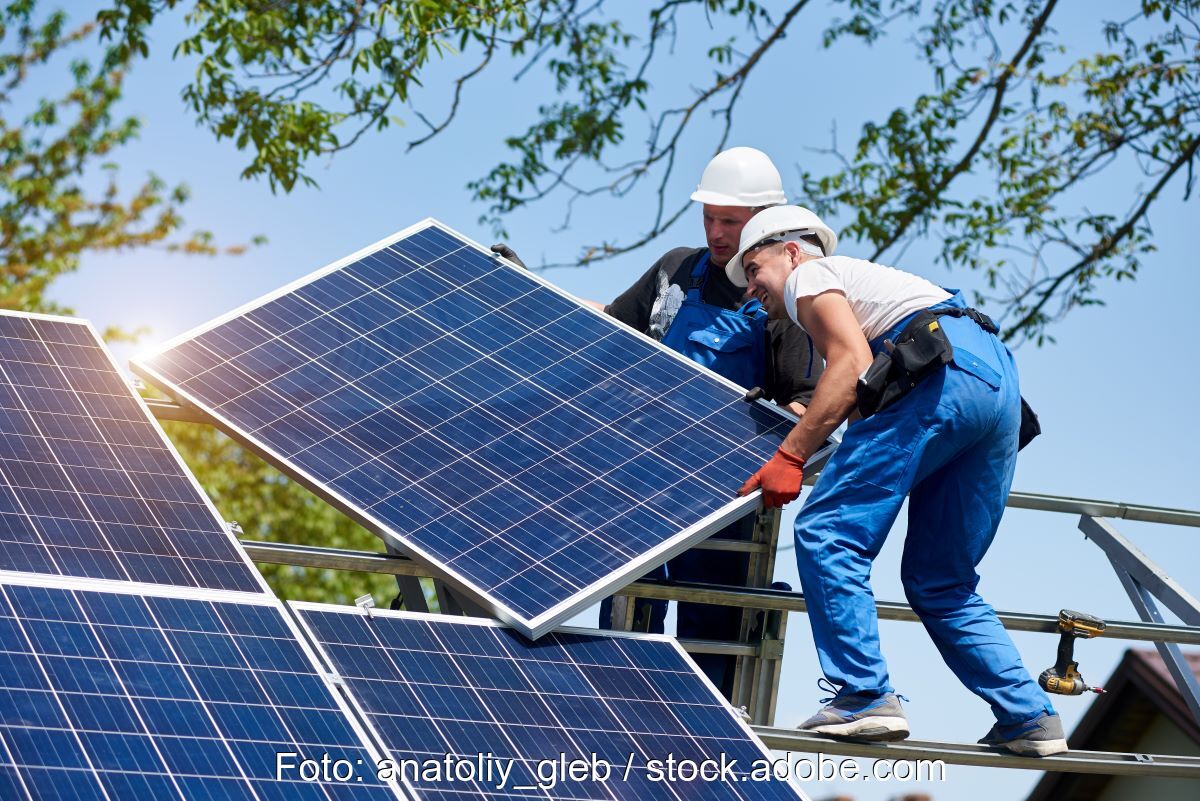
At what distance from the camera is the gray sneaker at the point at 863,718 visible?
5676 millimetres

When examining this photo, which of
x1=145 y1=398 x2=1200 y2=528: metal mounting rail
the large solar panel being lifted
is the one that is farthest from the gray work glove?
x1=145 y1=398 x2=1200 y2=528: metal mounting rail

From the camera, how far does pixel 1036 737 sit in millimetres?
6020

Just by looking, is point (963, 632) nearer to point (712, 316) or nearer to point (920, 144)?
point (712, 316)

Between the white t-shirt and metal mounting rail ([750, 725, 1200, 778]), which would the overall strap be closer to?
the white t-shirt

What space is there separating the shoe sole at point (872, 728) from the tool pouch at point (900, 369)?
3.71ft

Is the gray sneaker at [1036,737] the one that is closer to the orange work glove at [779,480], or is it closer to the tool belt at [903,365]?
the orange work glove at [779,480]

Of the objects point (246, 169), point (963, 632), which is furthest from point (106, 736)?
point (246, 169)

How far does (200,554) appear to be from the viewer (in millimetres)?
5508

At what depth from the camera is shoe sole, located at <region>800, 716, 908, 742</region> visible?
18.6 feet

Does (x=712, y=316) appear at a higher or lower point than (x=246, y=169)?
higher

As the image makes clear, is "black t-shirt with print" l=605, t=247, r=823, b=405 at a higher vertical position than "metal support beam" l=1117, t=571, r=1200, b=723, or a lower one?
higher

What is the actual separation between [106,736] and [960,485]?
3348 millimetres

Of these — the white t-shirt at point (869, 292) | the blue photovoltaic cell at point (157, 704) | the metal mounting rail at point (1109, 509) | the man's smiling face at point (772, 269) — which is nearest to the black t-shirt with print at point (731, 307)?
the man's smiling face at point (772, 269)

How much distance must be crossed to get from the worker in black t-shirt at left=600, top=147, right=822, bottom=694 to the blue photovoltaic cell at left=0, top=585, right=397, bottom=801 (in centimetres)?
228
